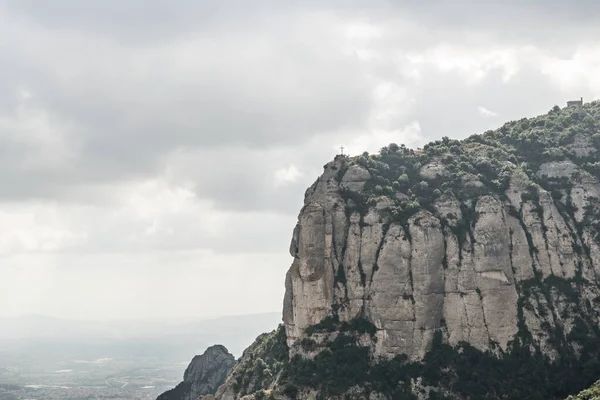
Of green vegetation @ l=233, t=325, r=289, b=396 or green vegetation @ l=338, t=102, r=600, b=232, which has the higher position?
green vegetation @ l=338, t=102, r=600, b=232

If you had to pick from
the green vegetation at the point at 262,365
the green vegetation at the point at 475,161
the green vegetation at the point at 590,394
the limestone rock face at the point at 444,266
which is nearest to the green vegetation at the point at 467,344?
the green vegetation at the point at 475,161

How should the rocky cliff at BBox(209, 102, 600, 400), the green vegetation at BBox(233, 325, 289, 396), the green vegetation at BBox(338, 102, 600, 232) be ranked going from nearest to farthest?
the rocky cliff at BBox(209, 102, 600, 400) → the green vegetation at BBox(338, 102, 600, 232) → the green vegetation at BBox(233, 325, 289, 396)

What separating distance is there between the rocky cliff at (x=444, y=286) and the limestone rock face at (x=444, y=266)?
0.22 metres

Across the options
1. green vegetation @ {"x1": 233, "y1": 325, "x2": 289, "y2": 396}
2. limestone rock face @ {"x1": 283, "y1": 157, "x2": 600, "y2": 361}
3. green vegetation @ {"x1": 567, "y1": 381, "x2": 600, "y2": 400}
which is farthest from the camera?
green vegetation @ {"x1": 233, "y1": 325, "x2": 289, "y2": 396}

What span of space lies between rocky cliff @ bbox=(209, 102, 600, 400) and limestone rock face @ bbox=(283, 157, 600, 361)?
0.22 metres

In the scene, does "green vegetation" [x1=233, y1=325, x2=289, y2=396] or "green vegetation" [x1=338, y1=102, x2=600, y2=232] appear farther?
"green vegetation" [x1=233, y1=325, x2=289, y2=396]

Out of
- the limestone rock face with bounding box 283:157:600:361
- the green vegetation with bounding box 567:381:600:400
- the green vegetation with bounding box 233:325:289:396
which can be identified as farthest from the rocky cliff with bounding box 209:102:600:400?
the green vegetation with bounding box 567:381:600:400

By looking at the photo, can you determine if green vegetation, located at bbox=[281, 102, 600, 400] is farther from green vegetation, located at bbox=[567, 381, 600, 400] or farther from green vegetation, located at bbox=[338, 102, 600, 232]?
green vegetation, located at bbox=[567, 381, 600, 400]

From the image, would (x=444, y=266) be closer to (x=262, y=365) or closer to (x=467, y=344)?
(x=467, y=344)

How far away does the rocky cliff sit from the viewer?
12962 centimetres

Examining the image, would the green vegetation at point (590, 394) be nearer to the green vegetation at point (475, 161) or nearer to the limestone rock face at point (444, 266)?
the limestone rock face at point (444, 266)

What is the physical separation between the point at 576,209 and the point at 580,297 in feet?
58.7

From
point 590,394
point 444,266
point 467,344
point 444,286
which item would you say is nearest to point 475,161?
point 444,266

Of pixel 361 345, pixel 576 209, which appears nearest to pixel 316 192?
pixel 361 345
